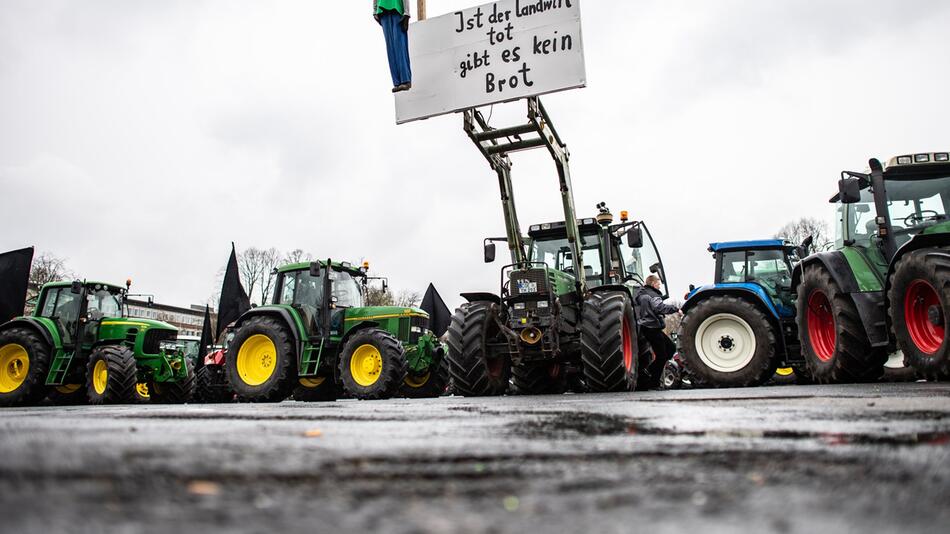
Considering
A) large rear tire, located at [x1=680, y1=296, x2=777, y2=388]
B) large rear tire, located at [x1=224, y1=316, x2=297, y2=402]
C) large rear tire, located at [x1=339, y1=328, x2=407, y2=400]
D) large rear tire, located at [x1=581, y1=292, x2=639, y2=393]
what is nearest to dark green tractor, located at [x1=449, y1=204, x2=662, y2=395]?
large rear tire, located at [x1=581, y1=292, x2=639, y2=393]

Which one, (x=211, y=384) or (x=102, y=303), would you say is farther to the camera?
(x=211, y=384)

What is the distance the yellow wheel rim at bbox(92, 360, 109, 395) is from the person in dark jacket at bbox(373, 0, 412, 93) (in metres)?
7.21

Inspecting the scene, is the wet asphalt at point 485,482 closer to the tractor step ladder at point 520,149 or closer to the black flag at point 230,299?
the tractor step ladder at point 520,149

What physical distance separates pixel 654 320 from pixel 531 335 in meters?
2.23

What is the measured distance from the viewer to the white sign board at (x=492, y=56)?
741 cm

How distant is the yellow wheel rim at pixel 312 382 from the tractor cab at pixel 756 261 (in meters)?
6.58

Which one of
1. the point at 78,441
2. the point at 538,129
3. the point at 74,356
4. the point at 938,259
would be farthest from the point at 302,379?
the point at 78,441

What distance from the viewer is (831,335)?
7.84 m

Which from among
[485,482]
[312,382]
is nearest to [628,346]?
[312,382]

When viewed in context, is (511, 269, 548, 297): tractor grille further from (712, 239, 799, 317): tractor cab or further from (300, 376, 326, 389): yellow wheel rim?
(300, 376, 326, 389): yellow wheel rim

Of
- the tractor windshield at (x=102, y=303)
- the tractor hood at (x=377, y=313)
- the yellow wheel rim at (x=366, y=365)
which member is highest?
the tractor windshield at (x=102, y=303)

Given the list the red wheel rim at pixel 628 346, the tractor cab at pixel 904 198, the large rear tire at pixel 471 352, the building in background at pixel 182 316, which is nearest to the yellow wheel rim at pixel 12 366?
the large rear tire at pixel 471 352

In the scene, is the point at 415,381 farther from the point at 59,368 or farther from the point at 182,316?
the point at 182,316

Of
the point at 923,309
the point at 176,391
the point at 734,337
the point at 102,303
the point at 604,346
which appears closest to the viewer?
the point at 923,309
